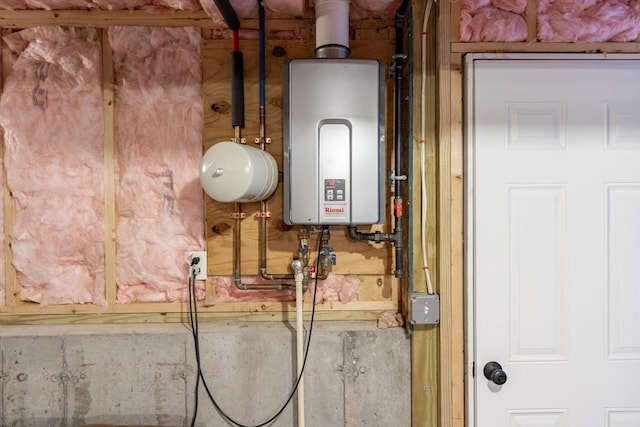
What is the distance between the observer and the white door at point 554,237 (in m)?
1.20

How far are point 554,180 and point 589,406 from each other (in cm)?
91

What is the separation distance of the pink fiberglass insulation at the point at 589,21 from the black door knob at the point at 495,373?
1.31 metres

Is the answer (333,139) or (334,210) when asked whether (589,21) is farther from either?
(334,210)

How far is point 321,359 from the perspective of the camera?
1.25 metres

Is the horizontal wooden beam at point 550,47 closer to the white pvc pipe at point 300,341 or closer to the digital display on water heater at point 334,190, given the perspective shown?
the digital display on water heater at point 334,190

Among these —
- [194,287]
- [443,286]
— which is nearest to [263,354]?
[194,287]

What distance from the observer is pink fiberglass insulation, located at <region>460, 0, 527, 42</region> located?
1216mm

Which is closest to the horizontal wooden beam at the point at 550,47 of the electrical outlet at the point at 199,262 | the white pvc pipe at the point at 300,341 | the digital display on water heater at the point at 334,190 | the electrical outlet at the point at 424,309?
the digital display on water heater at the point at 334,190

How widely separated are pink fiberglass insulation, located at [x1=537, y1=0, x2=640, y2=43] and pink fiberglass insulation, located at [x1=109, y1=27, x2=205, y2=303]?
4.75 feet

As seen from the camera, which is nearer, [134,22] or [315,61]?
[315,61]

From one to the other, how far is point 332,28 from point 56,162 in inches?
50.8

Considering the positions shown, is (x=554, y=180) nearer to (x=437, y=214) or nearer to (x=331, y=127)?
(x=437, y=214)

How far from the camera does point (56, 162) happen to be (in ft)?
4.35

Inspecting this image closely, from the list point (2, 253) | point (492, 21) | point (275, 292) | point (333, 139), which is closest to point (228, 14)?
point (333, 139)
